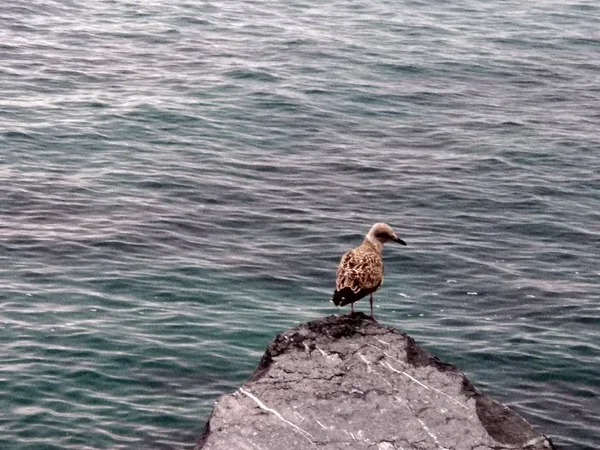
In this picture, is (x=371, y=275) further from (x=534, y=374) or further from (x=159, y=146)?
(x=159, y=146)

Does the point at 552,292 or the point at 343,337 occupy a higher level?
the point at 343,337

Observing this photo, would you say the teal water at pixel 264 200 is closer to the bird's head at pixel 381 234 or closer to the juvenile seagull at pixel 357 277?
the juvenile seagull at pixel 357 277

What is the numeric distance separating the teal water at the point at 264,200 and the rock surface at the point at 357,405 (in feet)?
15.0

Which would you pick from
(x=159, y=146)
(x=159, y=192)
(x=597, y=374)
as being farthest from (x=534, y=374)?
(x=159, y=146)

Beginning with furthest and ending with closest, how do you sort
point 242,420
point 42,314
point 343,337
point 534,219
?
point 534,219 → point 42,314 → point 343,337 → point 242,420

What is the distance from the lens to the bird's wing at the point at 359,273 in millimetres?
17844

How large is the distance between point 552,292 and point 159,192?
1120 centimetres

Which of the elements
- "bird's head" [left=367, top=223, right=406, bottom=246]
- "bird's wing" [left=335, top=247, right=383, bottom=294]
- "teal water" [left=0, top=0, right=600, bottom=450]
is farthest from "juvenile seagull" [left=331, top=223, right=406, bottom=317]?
"teal water" [left=0, top=0, right=600, bottom=450]

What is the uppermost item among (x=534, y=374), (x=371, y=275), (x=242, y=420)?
(x=371, y=275)

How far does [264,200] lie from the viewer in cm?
3212

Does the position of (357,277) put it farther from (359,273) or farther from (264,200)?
(264,200)

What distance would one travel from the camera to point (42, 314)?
80.8 ft

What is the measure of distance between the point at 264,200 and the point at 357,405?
16.6 metres

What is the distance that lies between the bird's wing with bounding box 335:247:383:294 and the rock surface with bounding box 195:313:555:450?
3.27ft
